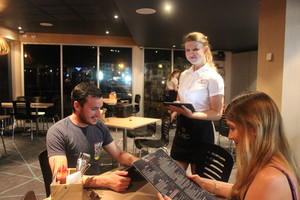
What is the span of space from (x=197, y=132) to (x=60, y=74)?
296 inches

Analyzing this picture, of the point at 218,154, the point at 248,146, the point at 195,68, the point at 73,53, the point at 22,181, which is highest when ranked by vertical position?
the point at 73,53

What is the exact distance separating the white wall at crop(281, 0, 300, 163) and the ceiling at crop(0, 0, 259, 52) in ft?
3.08

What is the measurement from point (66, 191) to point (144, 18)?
14.8 ft

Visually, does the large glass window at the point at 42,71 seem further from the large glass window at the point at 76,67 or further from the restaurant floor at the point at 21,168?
the restaurant floor at the point at 21,168

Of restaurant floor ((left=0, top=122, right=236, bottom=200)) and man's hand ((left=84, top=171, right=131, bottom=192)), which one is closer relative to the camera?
man's hand ((left=84, top=171, right=131, bottom=192))

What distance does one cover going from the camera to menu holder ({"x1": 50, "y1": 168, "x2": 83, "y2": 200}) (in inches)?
41.5

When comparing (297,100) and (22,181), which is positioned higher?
(297,100)

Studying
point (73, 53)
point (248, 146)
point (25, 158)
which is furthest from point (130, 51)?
point (248, 146)

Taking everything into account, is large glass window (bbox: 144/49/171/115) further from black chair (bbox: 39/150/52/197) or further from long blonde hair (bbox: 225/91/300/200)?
long blonde hair (bbox: 225/91/300/200)

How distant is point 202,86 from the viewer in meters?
1.99

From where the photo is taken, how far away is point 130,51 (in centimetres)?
892

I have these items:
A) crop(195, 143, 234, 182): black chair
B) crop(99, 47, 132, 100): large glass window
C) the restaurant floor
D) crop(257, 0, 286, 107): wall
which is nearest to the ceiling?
crop(257, 0, 286, 107): wall

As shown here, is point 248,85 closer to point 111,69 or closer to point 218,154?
point 111,69

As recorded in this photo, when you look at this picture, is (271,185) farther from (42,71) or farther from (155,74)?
(42,71)
